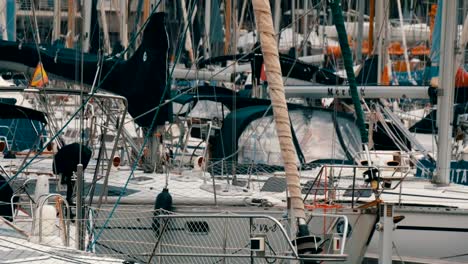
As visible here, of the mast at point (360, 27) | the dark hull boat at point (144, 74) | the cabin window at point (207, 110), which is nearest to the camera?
the dark hull boat at point (144, 74)

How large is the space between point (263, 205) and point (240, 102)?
20.2 ft

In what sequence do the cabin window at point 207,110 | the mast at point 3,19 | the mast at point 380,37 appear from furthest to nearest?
the mast at point 380,37
the mast at point 3,19
the cabin window at point 207,110

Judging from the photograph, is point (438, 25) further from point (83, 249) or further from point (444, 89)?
point (83, 249)

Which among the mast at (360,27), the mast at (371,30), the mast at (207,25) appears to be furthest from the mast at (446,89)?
the mast at (360,27)

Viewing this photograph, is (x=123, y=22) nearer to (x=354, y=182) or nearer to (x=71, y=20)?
(x=71, y=20)

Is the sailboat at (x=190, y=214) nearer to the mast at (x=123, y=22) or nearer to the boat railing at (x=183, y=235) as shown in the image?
the boat railing at (x=183, y=235)

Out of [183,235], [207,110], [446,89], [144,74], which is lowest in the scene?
[183,235]

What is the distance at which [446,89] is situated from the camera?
18078 millimetres

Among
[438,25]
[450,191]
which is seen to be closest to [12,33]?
[438,25]

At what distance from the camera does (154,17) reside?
18.0m

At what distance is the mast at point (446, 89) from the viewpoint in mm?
17797

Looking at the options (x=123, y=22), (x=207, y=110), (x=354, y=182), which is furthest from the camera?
(x=123, y=22)

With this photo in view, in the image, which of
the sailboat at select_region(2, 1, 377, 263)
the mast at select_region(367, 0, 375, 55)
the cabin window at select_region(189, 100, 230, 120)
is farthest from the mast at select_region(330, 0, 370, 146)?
the mast at select_region(367, 0, 375, 55)

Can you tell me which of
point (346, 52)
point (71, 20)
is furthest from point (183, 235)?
point (71, 20)
